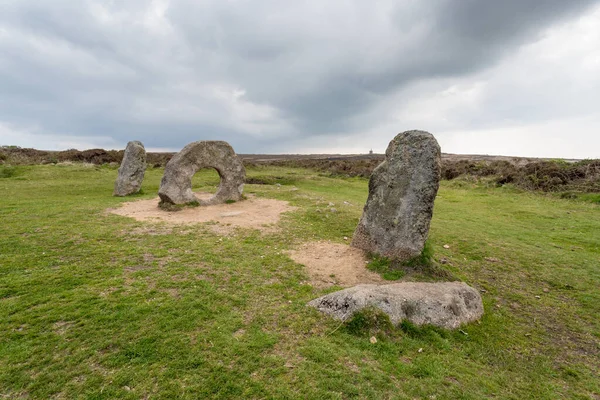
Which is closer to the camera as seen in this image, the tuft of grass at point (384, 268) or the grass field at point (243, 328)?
the grass field at point (243, 328)

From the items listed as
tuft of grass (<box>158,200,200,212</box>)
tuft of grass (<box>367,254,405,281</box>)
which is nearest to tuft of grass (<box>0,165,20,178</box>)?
tuft of grass (<box>158,200,200,212</box>)

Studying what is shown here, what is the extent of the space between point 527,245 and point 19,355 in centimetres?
1412

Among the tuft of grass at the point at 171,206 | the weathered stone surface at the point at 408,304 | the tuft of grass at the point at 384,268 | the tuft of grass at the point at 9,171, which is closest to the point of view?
the weathered stone surface at the point at 408,304

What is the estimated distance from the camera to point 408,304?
19.1 ft

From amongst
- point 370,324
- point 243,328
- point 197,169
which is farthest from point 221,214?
point 370,324

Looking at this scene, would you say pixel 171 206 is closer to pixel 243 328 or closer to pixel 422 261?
pixel 243 328

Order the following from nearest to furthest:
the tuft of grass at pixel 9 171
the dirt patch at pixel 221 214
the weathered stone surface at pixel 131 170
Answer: the dirt patch at pixel 221 214, the weathered stone surface at pixel 131 170, the tuft of grass at pixel 9 171

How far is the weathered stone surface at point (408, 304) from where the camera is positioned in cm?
567

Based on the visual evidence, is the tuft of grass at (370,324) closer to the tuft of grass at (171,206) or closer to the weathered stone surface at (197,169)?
the tuft of grass at (171,206)

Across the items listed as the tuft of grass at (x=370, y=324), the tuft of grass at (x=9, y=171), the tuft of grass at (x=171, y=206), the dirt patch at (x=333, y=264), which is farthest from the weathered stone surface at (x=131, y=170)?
the tuft of grass at (x=370, y=324)

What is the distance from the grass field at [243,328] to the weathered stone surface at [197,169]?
4081 millimetres

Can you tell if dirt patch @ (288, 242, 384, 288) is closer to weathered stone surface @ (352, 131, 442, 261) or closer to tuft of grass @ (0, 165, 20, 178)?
weathered stone surface @ (352, 131, 442, 261)

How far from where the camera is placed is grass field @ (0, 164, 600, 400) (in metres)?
4.11

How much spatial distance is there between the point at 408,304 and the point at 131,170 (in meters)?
18.5
